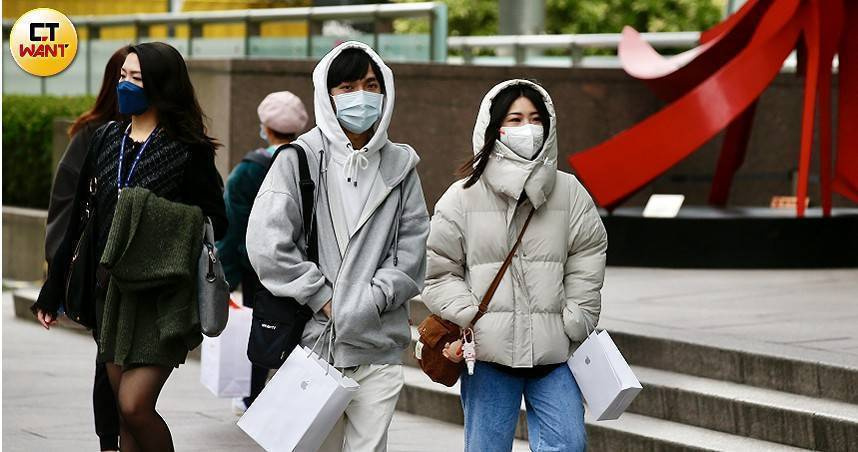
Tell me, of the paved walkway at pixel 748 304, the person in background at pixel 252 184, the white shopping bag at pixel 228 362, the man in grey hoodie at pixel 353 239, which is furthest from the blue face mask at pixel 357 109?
the paved walkway at pixel 748 304

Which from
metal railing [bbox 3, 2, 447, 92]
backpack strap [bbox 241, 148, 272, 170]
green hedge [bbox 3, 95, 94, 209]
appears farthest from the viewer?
green hedge [bbox 3, 95, 94, 209]

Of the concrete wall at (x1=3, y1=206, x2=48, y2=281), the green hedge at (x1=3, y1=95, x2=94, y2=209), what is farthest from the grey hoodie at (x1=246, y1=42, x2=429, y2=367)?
the green hedge at (x1=3, y1=95, x2=94, y2=209)

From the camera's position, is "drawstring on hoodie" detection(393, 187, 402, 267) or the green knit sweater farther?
the green knit sweater

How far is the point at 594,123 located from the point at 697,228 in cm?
255

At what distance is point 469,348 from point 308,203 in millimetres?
705

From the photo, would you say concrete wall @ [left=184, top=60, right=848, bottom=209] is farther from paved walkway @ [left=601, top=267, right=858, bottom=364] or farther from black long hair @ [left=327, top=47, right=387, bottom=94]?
black long hair @ [left=327, top=47, right=387, bottom=94]

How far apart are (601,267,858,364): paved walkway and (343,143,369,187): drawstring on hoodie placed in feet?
10.3

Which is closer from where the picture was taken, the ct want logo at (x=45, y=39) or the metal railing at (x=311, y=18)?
the ct want logo at (x=45, y=39)

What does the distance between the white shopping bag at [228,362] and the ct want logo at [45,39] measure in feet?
4.47

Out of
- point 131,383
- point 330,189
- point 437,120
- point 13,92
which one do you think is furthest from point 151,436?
point 13,92

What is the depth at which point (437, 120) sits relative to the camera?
1355 centimetres

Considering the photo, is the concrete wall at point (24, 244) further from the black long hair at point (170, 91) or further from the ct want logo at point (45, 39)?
the black long hair at point (170, 91)

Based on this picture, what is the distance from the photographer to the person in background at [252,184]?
7730mm

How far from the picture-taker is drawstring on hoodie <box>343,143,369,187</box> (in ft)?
16.7
